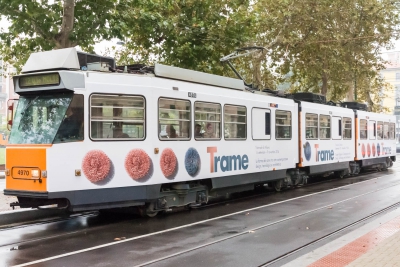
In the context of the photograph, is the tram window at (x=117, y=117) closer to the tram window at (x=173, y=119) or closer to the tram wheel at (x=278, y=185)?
the tram window at (x=173, y=119)

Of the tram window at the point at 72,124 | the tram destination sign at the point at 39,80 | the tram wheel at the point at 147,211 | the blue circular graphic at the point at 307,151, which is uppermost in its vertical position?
the tram destination sign at the point at 39,80

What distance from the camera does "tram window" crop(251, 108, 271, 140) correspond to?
1537 cm

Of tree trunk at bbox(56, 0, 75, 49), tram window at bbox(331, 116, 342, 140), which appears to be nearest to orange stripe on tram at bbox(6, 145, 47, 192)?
tree trunk at bbox(56, 0, 75, 49)

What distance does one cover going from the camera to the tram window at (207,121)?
12741 millimetres

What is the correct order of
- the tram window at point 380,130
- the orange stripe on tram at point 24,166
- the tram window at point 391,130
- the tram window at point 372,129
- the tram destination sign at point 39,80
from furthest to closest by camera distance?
the tram window at point 391,130 < the tram window at point 380,130 < the tram window at point 372,129 < the tram destination sign at point 39,80 < the orange stripe on tram at point 24,166

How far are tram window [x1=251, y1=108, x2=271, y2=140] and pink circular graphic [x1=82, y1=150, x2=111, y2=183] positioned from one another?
231 inches

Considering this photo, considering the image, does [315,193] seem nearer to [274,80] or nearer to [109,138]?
[109,138]

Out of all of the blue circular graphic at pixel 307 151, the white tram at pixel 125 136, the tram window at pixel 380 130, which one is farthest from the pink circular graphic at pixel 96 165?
the tram window at pixel 380 130

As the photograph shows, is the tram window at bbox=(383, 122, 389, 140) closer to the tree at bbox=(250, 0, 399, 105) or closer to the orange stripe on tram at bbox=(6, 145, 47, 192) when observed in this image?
the tree at bbox=(250, 0, 399, 105)

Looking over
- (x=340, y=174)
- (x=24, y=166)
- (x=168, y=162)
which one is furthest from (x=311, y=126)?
(x=24, y=166)

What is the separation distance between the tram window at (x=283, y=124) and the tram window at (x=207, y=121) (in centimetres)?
383

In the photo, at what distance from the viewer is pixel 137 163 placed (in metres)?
11.1

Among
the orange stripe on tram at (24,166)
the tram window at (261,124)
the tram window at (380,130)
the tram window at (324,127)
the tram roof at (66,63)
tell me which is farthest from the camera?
the tram window at (380,130)

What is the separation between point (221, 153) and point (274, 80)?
66.9ft
